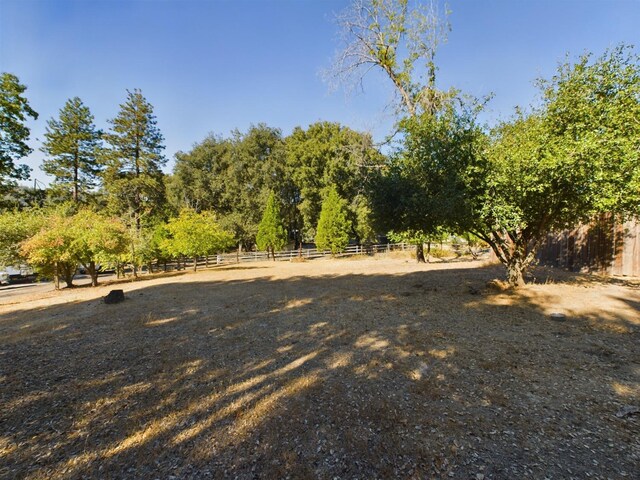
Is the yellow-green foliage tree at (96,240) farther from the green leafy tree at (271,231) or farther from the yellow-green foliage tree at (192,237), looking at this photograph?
the green leafy tree at (271,231)

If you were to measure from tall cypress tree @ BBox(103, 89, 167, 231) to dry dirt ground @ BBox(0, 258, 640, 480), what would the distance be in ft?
79.5

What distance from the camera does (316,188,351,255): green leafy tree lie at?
104ft

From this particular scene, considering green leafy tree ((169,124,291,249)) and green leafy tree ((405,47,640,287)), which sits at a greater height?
green leafy tree ((169,124,291,249))

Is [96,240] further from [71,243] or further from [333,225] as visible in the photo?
[333,225]

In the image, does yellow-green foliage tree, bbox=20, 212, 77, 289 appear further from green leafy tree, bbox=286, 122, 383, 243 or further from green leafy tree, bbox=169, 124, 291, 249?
green leafy tree, bbox=286, 122, 383, 243


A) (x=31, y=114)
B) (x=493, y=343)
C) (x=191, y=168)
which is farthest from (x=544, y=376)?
(x=191, y=168)

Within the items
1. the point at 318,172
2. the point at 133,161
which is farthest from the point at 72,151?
the point at 318,172

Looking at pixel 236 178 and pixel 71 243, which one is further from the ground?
pixel 236 178

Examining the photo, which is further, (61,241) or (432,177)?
(61,241)

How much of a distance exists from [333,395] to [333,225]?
92.4 feet

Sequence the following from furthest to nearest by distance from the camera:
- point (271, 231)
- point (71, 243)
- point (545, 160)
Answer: point (271, 231), point (71, 243), point (545, 160)

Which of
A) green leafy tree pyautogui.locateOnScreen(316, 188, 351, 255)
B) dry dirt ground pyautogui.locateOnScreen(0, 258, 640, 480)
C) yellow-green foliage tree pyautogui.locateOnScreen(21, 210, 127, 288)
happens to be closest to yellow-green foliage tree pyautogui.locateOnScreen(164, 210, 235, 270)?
yellow-green foliage tree pyautogui.locateOnScreen(21, 210, 127, 288)

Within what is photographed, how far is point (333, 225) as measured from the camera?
3172 cm

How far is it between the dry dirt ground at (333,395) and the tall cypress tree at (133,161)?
24227 millimetres
